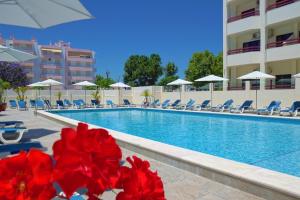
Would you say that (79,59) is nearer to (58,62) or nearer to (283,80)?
(58,62)

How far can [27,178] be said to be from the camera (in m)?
0.61

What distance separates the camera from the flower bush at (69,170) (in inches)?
23.4

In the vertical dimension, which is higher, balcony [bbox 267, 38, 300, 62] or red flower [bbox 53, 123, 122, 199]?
balcony [bbox 267, 38, 300, 62]

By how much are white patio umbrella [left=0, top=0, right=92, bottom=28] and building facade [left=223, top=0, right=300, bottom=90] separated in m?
17.3

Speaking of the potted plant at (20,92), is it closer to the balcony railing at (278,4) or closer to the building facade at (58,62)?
the balcony railing at (278,4)

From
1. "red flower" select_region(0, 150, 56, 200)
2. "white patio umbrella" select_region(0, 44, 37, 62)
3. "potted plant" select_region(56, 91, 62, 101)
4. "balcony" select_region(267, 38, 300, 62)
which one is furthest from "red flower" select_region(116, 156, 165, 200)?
"potted plant" select_region(56, 91, 62, 101)

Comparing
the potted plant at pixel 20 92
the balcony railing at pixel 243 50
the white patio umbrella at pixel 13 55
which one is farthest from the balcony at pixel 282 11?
the potted plant at pixel 20 92

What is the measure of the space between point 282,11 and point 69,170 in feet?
78.4

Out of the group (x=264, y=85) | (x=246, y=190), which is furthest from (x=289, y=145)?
(x=264, y=85)

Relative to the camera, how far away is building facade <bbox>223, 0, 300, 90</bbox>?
838 inches

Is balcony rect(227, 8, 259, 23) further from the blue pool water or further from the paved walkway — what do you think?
the paved walkway

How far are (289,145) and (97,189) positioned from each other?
9.65 meters

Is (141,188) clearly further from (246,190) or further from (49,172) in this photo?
(246,190)

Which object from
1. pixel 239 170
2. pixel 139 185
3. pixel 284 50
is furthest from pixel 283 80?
pixel 139 185
